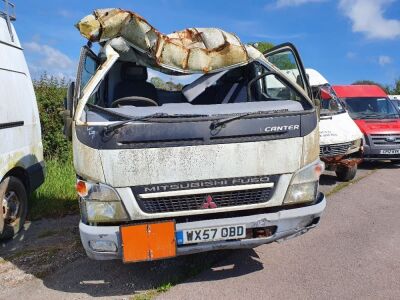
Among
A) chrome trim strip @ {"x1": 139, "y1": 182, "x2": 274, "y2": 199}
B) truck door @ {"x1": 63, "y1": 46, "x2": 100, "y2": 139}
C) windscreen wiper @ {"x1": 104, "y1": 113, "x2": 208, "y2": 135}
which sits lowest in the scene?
chrome trim strip @ {"x1": 139, "y1": 182, "x2": 274, "y2": 199}

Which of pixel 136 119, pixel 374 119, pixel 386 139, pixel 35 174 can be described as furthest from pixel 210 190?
pixel 374 119

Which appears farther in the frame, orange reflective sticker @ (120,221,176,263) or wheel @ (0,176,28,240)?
wheel @ (0,176,28,240)

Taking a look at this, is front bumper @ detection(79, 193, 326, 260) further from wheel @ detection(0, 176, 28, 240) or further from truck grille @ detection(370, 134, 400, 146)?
truck grille @ detection(370, 134, 400, 146)

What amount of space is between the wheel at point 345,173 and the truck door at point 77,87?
5.82 metres

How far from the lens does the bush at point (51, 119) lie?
9188 millimetres

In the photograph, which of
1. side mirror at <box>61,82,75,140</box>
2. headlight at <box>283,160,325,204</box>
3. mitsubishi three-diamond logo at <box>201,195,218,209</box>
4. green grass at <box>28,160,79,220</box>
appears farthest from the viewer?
green grass at <box>28,160,79,220</box>

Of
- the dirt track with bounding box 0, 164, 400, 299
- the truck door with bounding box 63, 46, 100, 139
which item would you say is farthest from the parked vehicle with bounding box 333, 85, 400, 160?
the truck door with bounding box 63, 46, 100, 139

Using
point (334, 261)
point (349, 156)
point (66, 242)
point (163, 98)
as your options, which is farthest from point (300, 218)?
point (349, 156)

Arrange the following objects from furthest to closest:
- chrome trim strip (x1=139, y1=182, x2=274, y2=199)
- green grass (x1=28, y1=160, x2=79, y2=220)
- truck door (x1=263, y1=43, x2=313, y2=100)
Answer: green grass (x1=28, y1=160, x2=79, y2=220) → truck door (x1=263, y1=43, x2=313, y2=100) → chrome trim strip (x1=139, y1=182, x2=274, y2=199)

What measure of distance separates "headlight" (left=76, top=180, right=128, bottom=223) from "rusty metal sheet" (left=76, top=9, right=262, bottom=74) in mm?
1501

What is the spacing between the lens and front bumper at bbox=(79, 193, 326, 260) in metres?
3.62

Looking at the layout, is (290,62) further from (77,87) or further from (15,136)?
(15,136)

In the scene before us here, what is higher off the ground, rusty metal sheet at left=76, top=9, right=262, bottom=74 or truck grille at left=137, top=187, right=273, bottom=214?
rusty metal sheet at left=76, top=9, right=262, bottom=74

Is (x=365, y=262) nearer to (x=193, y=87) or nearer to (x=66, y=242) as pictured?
(x=193, y=87)
